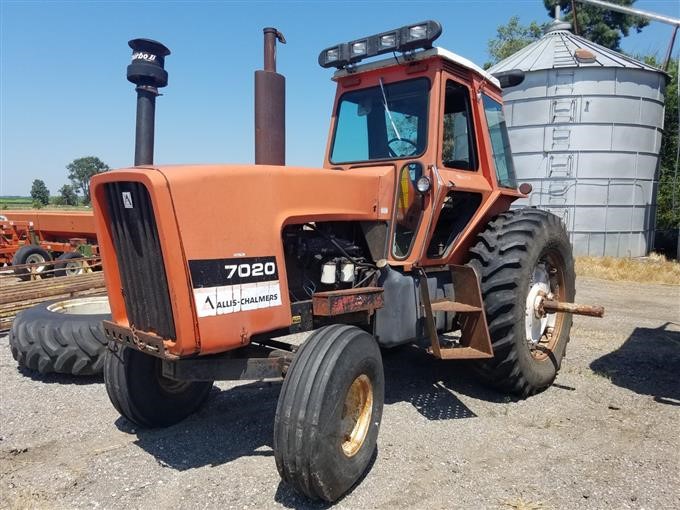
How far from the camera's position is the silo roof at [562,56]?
1393 centimetres

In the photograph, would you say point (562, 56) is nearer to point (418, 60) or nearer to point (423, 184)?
point (418, 60)

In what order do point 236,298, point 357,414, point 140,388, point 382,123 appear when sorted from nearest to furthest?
point 236,298 → point 357,414 → point 140,388 → point 382,123

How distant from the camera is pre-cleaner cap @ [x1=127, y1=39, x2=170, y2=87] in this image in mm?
7641

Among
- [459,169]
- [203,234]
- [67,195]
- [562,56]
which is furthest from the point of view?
[67,195]

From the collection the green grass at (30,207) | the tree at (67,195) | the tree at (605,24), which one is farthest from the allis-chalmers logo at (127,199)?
the tree at (67,195)

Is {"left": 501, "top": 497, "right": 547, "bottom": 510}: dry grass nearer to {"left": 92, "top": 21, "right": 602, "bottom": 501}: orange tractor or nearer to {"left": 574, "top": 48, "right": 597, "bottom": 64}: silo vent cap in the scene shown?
{"left": 92, "top": 21, "right": 602, "bottom": 501}: orange tractor

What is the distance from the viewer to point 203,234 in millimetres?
2703

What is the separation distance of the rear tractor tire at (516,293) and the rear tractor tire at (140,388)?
2.29 meters

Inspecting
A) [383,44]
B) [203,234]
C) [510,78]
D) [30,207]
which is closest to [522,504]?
[203,234]

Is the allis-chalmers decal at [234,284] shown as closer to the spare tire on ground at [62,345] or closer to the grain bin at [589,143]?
the spare tire on ground at [62,345]

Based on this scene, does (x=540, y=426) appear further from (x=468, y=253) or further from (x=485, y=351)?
(x=468, y=253)

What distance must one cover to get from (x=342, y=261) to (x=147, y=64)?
551 cm

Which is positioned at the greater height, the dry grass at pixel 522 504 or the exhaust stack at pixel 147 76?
the exhaust stack at pixel 147 76

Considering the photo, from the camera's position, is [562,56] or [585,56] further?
[562,56]
